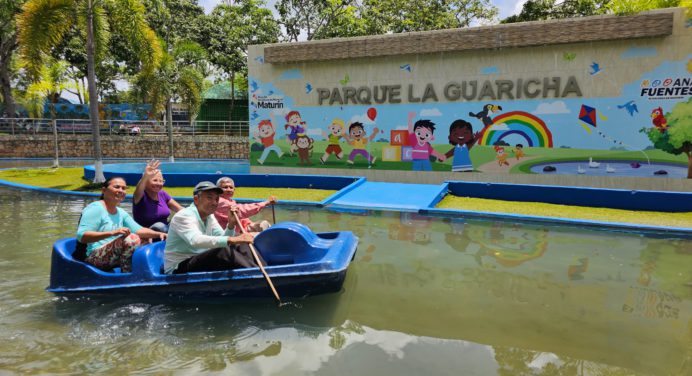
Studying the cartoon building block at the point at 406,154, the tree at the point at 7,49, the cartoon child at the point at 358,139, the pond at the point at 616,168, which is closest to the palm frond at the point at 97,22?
the cartoon child at the point at 358,139

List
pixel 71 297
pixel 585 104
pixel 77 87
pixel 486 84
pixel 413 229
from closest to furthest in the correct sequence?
pixel 71 297
pixel 413 229
pixel 585 104
pixel 486 84
pixel 77 87

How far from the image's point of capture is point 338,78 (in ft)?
47.2

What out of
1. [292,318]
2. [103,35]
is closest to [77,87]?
[103,35]

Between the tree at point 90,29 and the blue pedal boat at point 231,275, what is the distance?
10.2 meters

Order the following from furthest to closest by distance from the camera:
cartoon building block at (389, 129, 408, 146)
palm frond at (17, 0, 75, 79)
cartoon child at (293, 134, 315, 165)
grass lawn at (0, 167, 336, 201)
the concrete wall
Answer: cartoon child at (293, 134, 315, 165)
cartoon building block at (389, 129, 408, 146)
palm frond at (17, 0, 75, 79)
grass lawn at (0, 167, 336, 201)
the concrete wall

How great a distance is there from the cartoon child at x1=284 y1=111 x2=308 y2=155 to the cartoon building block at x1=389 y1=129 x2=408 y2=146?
2.84 m

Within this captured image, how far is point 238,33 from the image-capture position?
91.2 feet

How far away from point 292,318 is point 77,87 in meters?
31.5

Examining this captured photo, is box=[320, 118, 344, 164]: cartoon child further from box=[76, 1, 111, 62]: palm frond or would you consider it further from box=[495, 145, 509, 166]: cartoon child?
box=[76, 1, 111, 62]: palm frond

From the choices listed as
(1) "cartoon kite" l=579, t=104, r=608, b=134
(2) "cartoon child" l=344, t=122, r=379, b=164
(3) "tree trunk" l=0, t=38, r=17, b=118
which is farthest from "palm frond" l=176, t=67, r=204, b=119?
(1) "cartoon kite" l=579, t=104, r=608, b=134

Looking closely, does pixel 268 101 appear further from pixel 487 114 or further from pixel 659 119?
pixel 659 119

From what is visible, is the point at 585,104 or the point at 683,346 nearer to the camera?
the point at 683,346

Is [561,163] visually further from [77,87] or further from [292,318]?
[77,87]

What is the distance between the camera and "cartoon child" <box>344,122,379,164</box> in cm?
1418
